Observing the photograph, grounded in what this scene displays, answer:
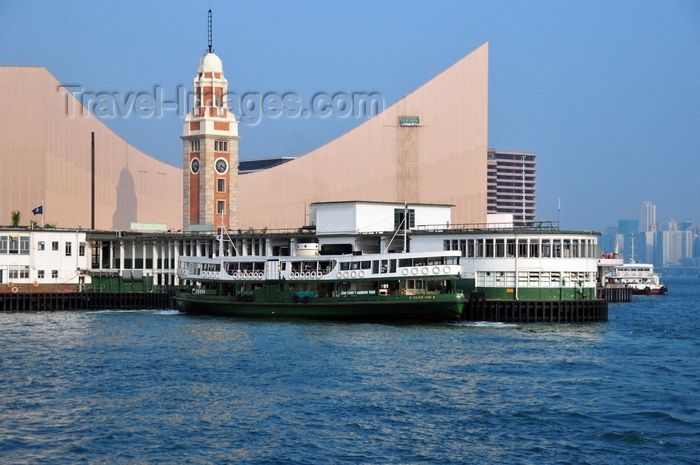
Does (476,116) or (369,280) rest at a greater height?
(476,116)

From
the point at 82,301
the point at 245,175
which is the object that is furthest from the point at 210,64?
the point at 82,301

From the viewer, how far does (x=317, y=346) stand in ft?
154

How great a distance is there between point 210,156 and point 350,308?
3138cm

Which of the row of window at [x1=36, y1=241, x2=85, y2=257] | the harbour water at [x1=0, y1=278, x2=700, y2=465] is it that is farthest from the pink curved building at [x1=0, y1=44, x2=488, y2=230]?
the harbour water at [x1=0, y1=278, x2=700, y2=465]

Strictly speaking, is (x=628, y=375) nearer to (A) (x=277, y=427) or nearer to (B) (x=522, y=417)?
(B) (x=522, y=417)

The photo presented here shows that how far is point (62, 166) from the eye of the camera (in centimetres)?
9288

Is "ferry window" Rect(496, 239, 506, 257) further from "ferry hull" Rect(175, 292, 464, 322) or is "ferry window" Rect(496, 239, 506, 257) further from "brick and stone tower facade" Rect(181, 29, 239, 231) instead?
"brick and stone tower facade" Rect(181, 29, 239, 231)

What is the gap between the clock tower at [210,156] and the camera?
86688mm

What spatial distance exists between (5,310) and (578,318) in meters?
35.6

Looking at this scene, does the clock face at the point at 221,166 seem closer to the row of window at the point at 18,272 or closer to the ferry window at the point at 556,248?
the row of window at the point at 18,272

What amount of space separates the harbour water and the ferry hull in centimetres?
308

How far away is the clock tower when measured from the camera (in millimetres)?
86688

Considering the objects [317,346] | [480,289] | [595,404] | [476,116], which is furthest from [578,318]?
[476,116]

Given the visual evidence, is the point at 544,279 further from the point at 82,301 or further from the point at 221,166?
the point at 221,166
